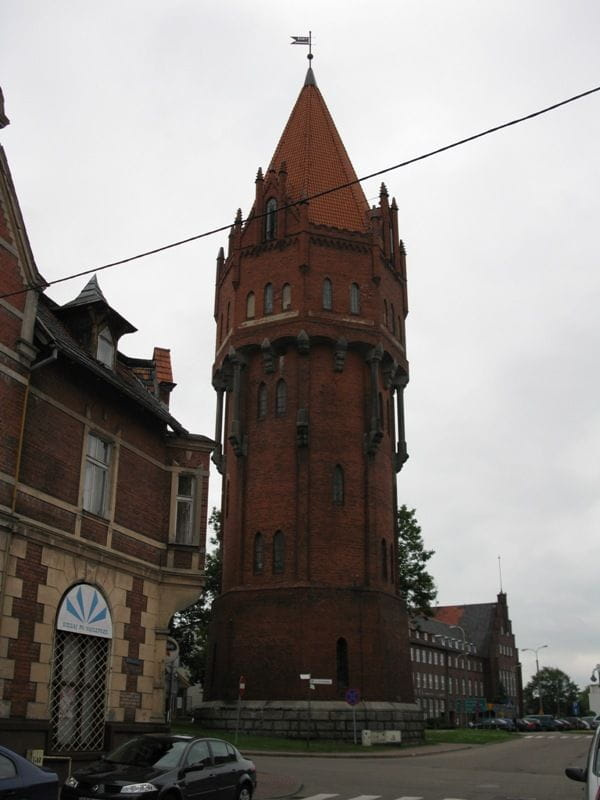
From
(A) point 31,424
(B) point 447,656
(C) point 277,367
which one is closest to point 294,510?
(C) point 277,367

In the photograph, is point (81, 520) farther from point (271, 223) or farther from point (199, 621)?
point (199, 621)

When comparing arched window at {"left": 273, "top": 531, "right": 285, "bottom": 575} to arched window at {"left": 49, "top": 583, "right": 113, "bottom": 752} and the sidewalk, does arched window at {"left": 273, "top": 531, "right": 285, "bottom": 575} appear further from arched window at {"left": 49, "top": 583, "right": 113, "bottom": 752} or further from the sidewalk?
arched window at {"left": 49, "top": 583, "right": 113, "bottom": 752}

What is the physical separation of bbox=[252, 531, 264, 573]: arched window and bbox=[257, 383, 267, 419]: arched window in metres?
5.37

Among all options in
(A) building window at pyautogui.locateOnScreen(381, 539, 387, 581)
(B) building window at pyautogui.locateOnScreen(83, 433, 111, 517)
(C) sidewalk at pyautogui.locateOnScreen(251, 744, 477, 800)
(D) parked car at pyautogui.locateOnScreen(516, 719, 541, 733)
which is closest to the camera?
(C) sidewalk at pyautogui.locateOnScreen(251, 744, 477, 800)

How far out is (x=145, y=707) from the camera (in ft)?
62.5

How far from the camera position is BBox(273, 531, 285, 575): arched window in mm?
37375

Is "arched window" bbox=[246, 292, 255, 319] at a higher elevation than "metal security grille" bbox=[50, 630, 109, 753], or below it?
higher

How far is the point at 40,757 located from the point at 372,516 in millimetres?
24159

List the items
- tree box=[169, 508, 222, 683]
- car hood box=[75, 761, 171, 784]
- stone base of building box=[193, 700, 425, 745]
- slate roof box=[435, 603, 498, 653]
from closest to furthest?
car hood box=[75, 761, 171, 784] → stone base of building box=[193, 700, 425, 745] → tree box=[169, 508, 222, 683] → slate roof box=[435, 603, 498, 653]

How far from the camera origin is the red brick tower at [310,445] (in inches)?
1422

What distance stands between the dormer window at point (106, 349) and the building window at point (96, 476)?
198 centimetres

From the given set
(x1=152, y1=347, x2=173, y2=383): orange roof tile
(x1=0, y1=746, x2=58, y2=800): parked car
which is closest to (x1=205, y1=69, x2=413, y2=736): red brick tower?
(x1=152, y1=347, x2=173, y2=383): orange roof tile

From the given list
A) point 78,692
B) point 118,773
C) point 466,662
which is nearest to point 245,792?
point 118,773

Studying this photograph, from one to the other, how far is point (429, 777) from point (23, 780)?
597 inches
